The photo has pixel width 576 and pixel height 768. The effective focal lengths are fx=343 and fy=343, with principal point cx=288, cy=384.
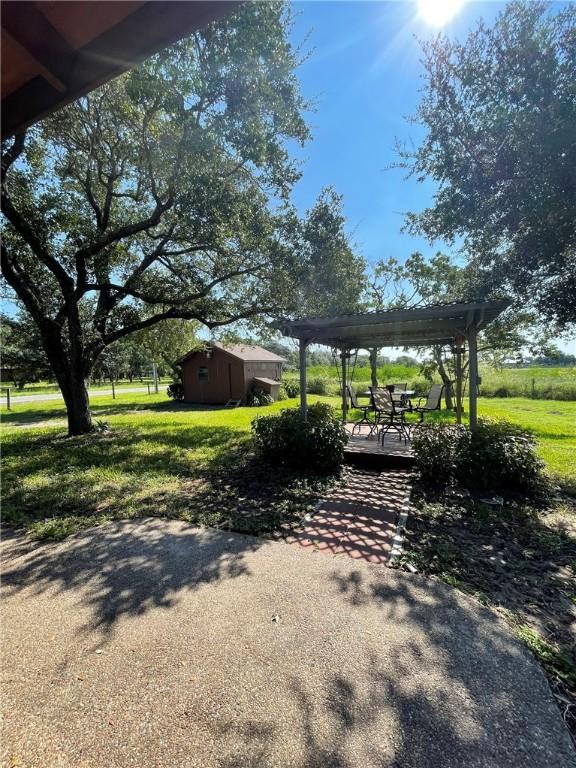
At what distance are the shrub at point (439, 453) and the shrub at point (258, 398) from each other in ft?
40.7

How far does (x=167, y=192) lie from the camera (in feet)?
24.0

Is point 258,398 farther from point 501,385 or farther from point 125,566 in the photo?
point 501,385

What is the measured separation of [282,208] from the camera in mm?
8562

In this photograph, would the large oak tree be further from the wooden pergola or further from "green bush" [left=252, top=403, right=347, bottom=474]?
"green bush" [left=252, top=403, right=347, bottom=474]

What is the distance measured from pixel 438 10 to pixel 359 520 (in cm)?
633

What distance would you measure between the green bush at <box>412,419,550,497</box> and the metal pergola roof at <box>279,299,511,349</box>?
1.73 meters

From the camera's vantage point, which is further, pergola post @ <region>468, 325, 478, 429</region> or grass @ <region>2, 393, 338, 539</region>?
pergola post @ <region>468, 325, 478, 429</region>

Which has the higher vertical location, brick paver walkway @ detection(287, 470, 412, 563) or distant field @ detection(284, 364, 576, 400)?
distant field @ detection(284, 364, 576, 400)

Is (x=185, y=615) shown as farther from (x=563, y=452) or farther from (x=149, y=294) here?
(x=149, y=294)

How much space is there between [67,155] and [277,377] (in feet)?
49.9

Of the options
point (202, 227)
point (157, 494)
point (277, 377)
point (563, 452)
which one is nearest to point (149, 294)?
point (202, 227)

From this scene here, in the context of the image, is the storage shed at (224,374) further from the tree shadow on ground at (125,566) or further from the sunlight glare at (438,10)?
the sunlight glare at (438,10)

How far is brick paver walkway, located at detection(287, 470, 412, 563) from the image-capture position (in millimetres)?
3572

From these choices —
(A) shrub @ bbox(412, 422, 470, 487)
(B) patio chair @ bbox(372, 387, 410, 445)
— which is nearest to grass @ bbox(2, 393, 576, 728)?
(A) shrub @ bbox(412, 422, 470, 487)
